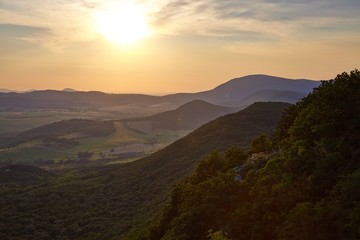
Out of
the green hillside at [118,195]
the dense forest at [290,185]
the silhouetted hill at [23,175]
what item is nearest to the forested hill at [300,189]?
the dense forest at [290,185]

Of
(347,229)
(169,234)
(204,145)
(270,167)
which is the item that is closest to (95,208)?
(204,145)

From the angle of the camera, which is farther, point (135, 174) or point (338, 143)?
point (135, 174)

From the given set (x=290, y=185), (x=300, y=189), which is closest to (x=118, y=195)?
(x=290, y=185)

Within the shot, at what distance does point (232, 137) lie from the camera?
11450 centimetres

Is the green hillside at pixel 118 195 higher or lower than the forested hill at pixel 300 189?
lower

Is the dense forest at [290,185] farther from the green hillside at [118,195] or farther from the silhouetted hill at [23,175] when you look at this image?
the silhouetted hill at [23,175]

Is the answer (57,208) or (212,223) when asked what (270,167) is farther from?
(57,208)

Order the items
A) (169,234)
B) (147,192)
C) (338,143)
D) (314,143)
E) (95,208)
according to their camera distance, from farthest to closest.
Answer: (147,192), (95,208), (169,234), (314,143), (338,143)

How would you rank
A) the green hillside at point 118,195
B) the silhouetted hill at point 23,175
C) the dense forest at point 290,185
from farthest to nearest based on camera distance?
1. the silhouetted hill at point 23,175
2. the green hillside at point 118,195
3. the dense forest at point 290,185

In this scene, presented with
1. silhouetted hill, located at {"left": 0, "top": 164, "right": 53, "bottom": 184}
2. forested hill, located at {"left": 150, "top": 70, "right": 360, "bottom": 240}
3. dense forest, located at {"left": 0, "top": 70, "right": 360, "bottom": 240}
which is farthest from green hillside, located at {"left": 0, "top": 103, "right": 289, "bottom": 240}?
silhouetted hill, located at {"left": 0, "top": 164, "right": 53, "bottom": 184}

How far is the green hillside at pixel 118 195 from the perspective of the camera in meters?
73.4

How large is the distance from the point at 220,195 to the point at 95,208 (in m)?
63.3

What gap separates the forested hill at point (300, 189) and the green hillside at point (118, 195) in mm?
22859

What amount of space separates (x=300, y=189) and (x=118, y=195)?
77290mm
